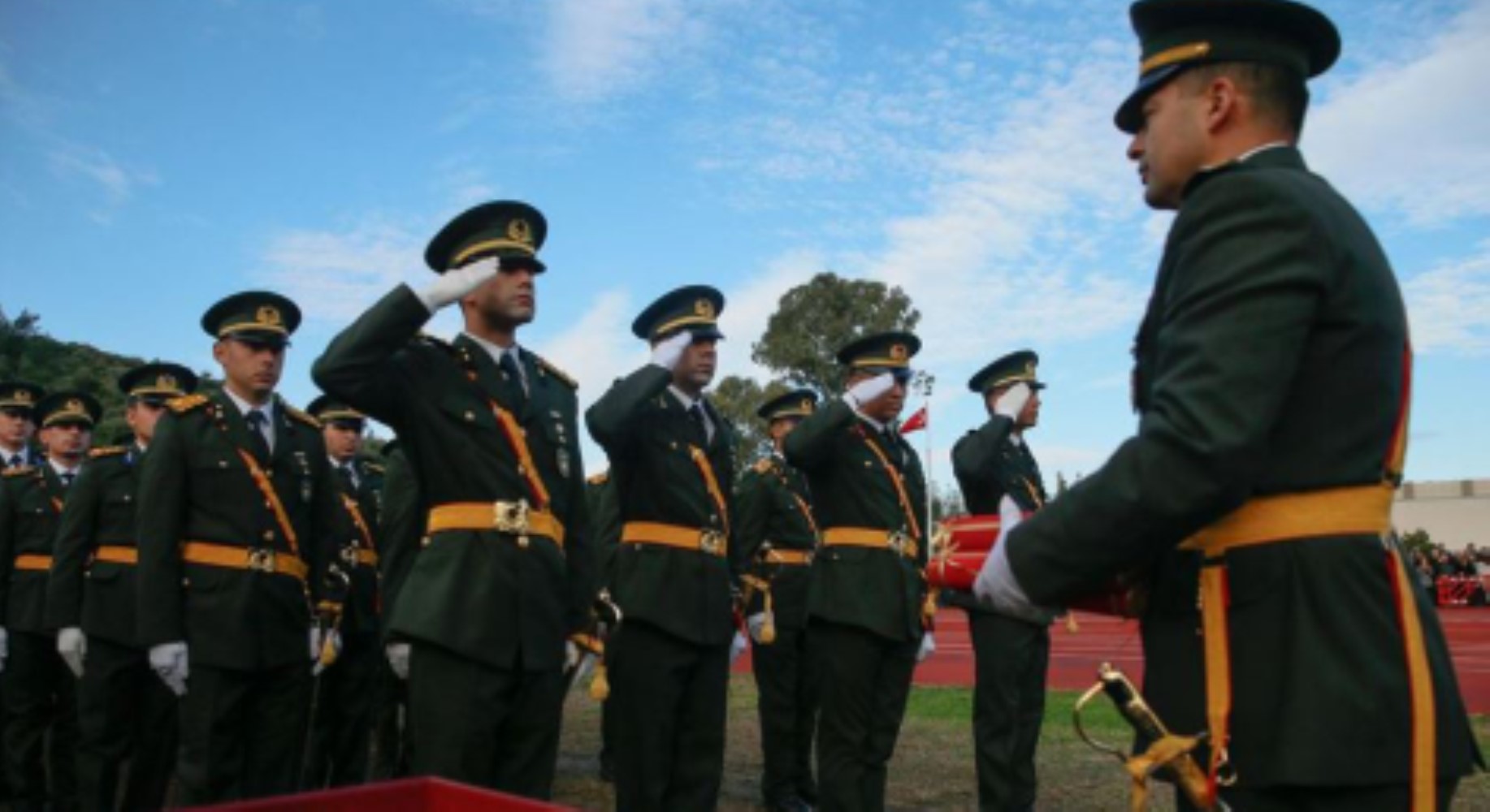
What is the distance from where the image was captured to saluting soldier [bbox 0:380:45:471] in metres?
8.59

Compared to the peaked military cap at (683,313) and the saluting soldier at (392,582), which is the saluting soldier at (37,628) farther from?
the peaked military cap at (683,313)

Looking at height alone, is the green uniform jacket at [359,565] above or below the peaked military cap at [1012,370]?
below

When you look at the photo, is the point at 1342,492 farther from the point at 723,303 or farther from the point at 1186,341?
the point at 723,303

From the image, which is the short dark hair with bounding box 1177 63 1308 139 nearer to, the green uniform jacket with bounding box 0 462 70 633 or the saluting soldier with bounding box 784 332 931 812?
the saluting soldier with bounding box 784 332 931 812

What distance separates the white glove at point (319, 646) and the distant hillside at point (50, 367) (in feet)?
29.1

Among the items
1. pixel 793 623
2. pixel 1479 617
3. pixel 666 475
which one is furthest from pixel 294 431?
Answer: pixel 1479 617

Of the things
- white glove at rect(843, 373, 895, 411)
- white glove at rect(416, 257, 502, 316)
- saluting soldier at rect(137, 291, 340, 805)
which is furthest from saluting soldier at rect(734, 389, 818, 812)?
white glove at rect(416, 257, 502, 316)

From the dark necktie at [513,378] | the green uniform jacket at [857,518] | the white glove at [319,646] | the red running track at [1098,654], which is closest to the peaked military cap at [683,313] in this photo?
the green uniform jacket at [857,518]

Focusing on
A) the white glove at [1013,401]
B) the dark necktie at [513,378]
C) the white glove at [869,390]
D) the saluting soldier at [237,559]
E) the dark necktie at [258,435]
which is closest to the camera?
the dark necktie at [513,378]

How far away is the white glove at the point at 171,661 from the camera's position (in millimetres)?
5109

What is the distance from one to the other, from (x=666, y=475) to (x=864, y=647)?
1304mm

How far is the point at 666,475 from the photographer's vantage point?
5.73m

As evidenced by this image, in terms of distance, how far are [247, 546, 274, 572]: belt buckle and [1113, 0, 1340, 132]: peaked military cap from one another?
A: 4.48 m

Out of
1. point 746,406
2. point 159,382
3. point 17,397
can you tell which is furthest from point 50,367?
point 746,406
